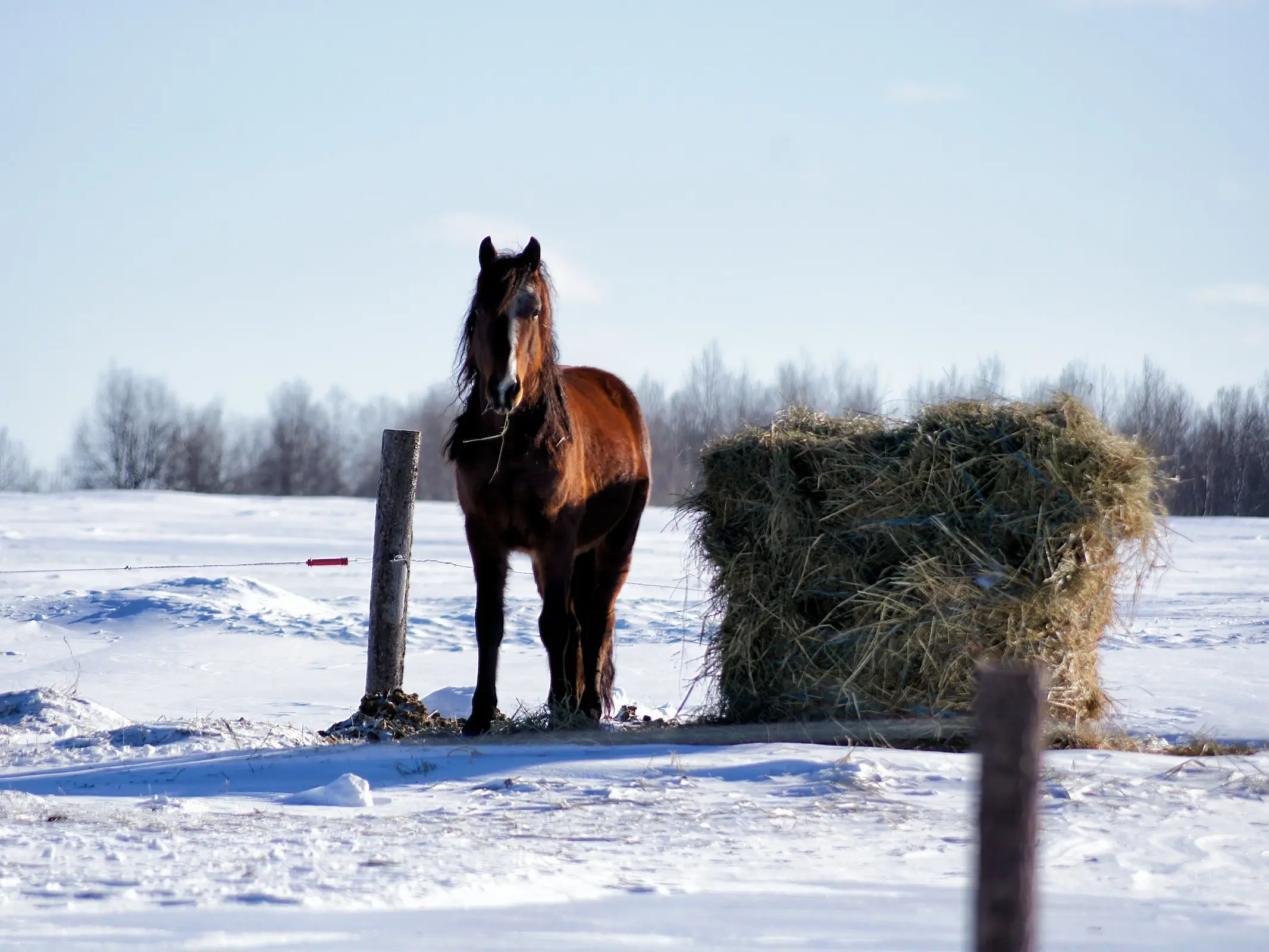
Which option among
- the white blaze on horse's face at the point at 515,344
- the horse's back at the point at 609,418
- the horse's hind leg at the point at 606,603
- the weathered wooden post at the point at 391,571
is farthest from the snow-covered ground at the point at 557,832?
the horse's back at the point at 609,418

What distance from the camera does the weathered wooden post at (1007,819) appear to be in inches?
63.0

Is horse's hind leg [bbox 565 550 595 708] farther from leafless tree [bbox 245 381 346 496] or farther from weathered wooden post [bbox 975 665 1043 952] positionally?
leafless tree [bbox 245 381 346 496]

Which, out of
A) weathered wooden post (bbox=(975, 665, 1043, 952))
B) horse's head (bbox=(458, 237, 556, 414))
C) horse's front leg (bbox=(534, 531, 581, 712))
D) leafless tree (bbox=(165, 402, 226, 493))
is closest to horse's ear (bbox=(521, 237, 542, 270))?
horse's head (bbox=(458, 237, 556, 414))

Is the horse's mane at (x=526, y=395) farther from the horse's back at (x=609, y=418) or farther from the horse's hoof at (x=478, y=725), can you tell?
the horse's hoof at (x=478, y=725)

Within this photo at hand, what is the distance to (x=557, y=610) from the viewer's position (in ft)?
21.2

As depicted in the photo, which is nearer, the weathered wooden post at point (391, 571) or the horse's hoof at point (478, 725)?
the horse's hoof at point (478, 725)

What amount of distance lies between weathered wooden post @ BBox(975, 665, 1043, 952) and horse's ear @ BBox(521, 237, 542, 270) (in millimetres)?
4807

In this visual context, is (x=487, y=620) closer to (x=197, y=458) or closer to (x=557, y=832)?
(x=557, y=832)

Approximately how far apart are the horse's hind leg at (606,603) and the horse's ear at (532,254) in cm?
195

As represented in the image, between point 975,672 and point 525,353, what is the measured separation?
272 centimetres

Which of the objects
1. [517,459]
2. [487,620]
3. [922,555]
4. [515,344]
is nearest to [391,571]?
[487,620]

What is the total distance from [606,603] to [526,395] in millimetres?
1901

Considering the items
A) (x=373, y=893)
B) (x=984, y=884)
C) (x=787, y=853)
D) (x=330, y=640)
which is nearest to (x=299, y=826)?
(x=373, y=893)

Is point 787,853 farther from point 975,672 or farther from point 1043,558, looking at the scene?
point 1043,558
